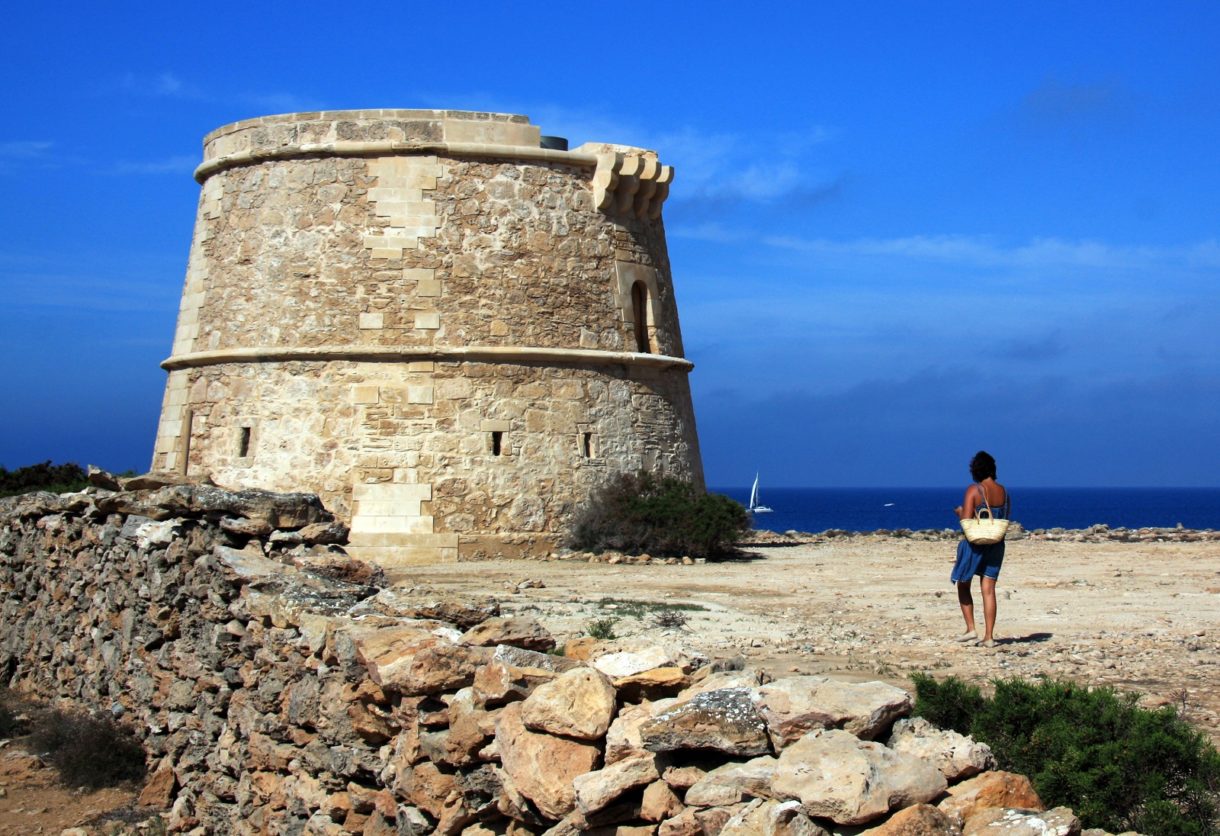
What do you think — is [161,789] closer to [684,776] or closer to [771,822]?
[684,776]

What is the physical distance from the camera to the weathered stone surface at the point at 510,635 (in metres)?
5.17

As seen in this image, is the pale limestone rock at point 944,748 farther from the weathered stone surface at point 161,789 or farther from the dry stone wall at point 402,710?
the weathered stone surface at point 161,789

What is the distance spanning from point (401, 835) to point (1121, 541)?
59.2ft

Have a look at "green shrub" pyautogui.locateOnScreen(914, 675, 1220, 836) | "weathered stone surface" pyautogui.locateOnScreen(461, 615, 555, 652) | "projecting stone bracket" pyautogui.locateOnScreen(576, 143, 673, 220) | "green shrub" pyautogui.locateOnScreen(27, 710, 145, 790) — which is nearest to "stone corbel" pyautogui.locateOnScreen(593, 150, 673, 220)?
"projecting stone bracket" pyautogui.locateOnScreen(576, 143, 673, 220)

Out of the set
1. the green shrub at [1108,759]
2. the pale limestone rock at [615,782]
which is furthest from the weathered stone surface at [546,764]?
the green shrub at [1108,759]

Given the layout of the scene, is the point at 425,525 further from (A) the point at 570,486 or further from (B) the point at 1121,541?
(B) the point at 1121,541

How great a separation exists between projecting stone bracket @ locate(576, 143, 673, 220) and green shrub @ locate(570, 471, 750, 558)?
3.23 metres

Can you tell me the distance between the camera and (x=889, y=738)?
369cm

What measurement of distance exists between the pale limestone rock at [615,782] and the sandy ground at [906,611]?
10.4ft

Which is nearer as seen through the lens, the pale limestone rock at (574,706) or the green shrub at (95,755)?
the pale limestone rock at (574,706)

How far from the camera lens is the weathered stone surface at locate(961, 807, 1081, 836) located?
3.03 meters

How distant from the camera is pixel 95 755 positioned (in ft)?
24.7

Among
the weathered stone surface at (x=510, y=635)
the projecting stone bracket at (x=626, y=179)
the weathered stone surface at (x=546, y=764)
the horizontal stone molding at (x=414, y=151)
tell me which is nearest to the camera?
the weathered stone surface at (x=546, y=764)

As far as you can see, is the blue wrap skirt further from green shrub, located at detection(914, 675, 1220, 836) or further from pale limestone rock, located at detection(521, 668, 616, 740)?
pale limestone rock, located at detection(521, 668, 616, 740)
